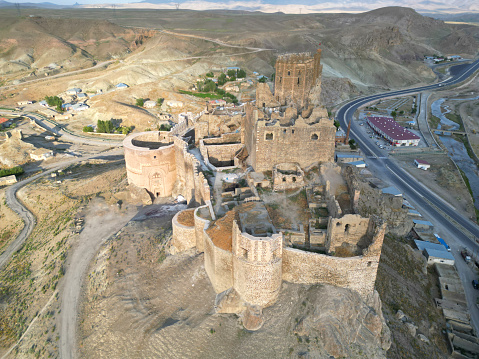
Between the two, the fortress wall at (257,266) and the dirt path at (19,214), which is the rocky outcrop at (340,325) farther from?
the dirt path at (19,214)

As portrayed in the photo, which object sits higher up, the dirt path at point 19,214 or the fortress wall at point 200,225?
the fortress wall at point 200,225

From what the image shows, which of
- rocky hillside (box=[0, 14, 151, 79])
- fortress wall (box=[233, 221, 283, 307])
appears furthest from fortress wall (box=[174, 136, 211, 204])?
rocky hillside (box=[0, 14, 151, 79])

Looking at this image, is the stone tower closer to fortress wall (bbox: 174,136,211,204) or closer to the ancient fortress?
the ancient fortress

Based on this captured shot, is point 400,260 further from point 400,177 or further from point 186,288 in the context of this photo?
point 400,177

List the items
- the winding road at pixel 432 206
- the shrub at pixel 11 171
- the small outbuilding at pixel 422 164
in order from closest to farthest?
1. the winding road at pixel 432 206
2. the shrub at pixel 11 171
3. the small outbuilding at pixel 422 164

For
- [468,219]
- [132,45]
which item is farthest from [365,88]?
[132,45]

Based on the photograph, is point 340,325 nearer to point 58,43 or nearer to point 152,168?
point 152,168

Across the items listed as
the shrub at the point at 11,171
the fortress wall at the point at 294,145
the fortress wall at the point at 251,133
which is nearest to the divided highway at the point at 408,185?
the fortress wall at the point at 294,145
